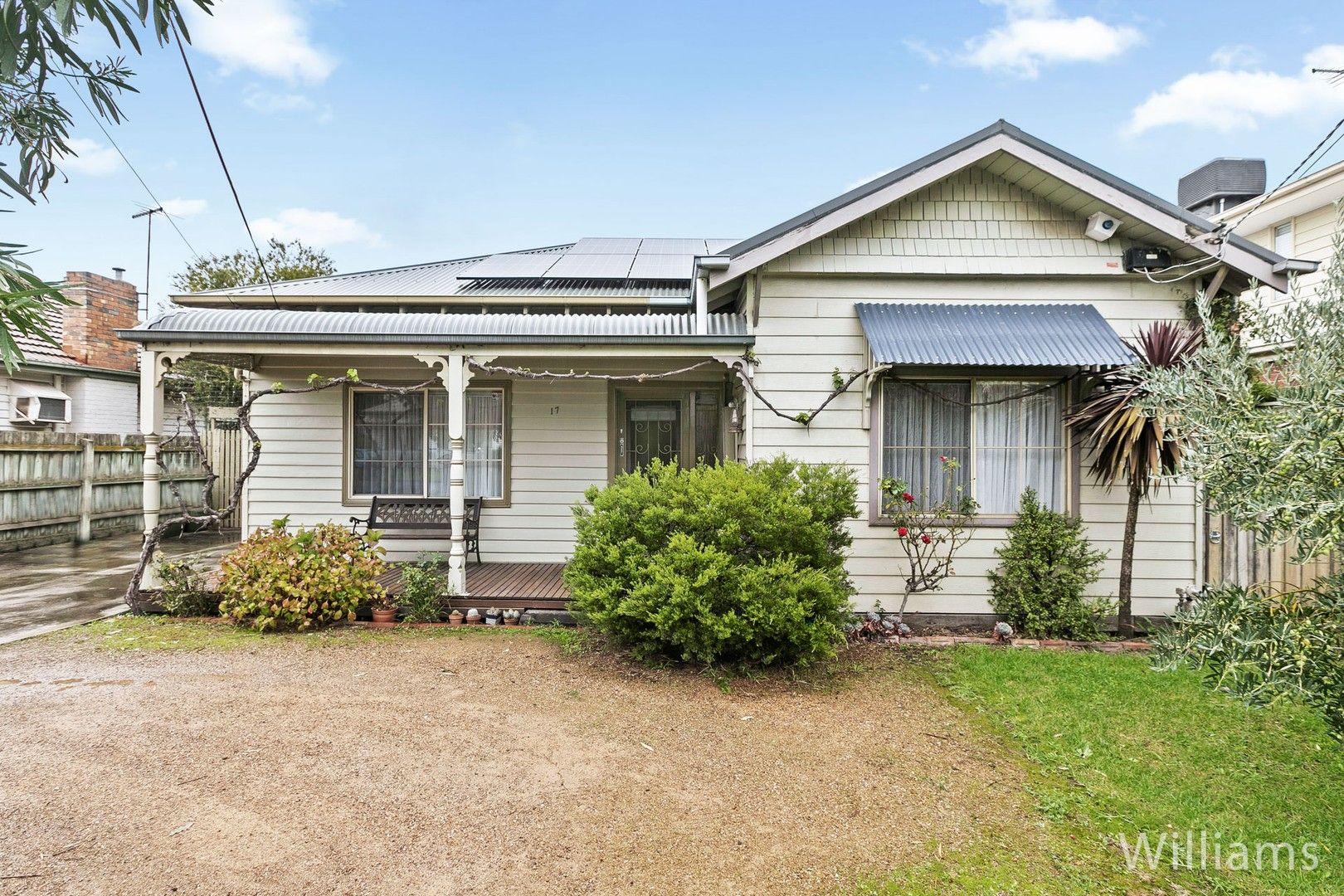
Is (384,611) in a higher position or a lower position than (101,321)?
lower

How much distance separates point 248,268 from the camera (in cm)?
1753

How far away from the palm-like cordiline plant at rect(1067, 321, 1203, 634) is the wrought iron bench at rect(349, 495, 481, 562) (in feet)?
21.7

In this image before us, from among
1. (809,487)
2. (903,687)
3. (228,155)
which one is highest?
(228,155)

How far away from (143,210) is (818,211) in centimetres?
1263

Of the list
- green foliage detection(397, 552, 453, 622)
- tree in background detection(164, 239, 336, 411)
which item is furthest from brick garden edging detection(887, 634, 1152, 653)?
tree in background detection(164, 239, 336, 411)

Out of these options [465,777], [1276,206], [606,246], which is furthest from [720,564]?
[1276,206]

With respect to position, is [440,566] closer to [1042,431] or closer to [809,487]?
[809,487]

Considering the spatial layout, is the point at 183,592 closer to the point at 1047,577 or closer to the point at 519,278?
the point at 519,278

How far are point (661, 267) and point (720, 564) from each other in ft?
19.6

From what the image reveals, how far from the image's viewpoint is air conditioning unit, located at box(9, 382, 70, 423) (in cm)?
1195

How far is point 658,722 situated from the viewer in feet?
13.9

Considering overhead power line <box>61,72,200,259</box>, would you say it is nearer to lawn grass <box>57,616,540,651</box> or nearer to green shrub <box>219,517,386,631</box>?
green shrub <box>219,517,386,631</box>

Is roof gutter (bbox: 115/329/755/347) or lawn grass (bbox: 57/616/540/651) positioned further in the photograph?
roof gutter (bbox: 115/329/755/347)

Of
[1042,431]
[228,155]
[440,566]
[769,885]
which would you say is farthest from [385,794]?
[228,155]
